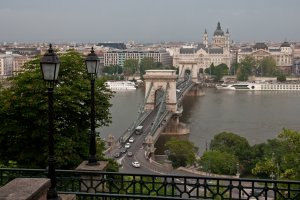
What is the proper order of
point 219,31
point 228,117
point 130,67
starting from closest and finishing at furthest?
point 228,117 → point 130,67 → point 219,31

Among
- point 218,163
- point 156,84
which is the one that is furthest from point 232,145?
point 156,84

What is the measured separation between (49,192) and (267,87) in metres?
67.3

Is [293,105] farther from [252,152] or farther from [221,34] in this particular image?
[221,34]

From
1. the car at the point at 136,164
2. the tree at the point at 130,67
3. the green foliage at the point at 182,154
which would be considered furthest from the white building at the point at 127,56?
the car at the point at 136,164

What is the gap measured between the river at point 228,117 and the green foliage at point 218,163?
240 inches

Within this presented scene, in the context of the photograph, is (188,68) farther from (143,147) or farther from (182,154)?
(182,154)

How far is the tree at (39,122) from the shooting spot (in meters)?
9.99

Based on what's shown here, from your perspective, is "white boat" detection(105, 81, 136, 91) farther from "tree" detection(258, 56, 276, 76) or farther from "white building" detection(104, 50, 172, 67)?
"white building" detection(104, 50, 172, 67)

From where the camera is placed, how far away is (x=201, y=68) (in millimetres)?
90562

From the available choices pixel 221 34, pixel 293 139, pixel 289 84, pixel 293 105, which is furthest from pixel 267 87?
pixel 293 139

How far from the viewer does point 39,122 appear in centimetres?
992

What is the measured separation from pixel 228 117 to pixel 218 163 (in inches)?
735

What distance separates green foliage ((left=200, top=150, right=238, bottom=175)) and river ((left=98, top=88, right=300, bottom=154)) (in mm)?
6102

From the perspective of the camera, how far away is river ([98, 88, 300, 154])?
106 ft
